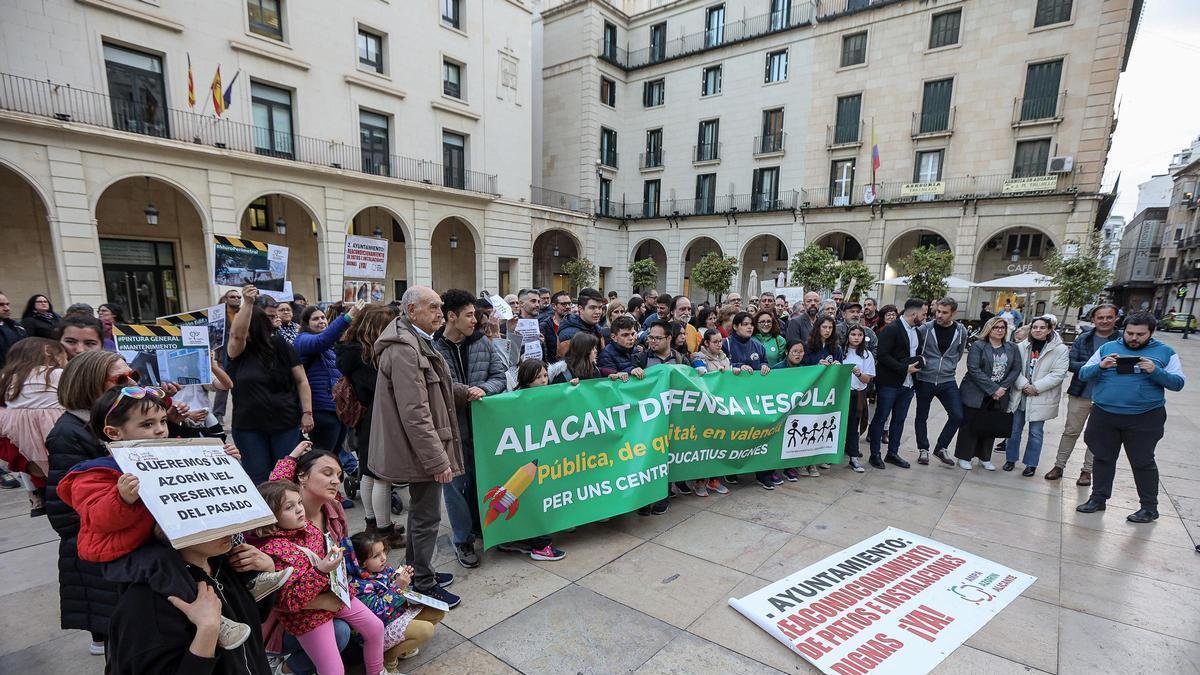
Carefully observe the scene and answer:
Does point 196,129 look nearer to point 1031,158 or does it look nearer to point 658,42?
point 658,42

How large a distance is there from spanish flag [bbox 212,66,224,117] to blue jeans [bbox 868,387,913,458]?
17458mm

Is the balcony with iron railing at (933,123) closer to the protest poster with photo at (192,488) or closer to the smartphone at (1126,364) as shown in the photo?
the smartphone at (1126,364)

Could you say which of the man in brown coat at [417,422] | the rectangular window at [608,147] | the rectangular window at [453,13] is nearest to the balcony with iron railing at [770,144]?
the rectangular window at [608,147]

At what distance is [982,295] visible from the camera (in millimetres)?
23641

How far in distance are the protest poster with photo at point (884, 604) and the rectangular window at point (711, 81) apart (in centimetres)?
2869

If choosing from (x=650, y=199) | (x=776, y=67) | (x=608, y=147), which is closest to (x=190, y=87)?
(x=608, y=147)

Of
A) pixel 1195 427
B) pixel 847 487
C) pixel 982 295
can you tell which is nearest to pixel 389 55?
pixel 847 487

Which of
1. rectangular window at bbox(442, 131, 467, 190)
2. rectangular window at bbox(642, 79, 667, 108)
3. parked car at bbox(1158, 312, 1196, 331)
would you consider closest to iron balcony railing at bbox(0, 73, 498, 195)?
rectangular window at bbox(442, 131, 467, 190)

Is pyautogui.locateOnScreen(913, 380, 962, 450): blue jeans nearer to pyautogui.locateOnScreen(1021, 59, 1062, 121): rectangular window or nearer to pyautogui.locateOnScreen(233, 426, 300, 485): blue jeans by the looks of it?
pyautogui.locateOnScreen(233, 426, 300, 485): blue jeans

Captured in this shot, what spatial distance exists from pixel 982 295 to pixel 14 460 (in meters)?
30.2

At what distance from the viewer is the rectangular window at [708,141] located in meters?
27.9

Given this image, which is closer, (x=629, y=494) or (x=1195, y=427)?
(x=629, y=494)

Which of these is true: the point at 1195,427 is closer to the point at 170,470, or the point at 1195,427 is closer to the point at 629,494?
the point at 629,494

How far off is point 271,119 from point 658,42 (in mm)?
22305
